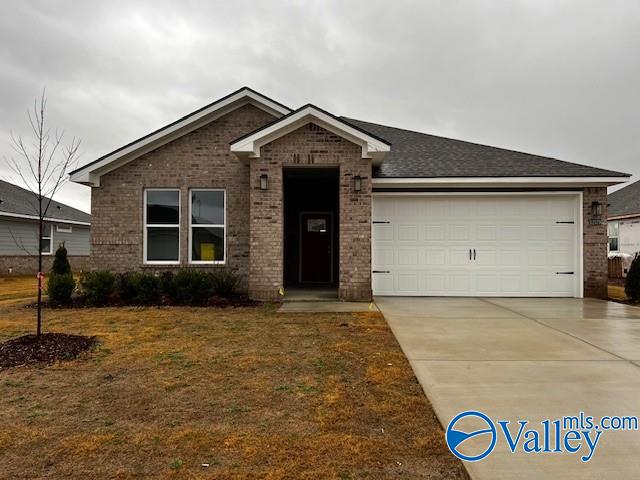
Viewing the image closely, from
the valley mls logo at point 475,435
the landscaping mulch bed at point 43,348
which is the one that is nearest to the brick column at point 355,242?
the landscaping mulch bed at point 43,348

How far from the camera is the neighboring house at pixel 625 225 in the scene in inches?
782

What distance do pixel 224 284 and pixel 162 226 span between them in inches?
102

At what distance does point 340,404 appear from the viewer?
375 centimetres

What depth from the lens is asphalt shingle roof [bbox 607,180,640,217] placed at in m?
20.8

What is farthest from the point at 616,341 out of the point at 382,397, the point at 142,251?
the point at 142,251

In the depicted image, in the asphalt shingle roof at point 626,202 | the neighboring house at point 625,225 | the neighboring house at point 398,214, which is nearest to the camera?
the neighboring house at point 398,214

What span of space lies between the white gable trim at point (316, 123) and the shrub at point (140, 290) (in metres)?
3.79

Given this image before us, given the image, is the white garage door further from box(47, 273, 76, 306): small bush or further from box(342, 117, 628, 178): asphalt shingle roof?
box(47, 273, 76, 306): small bush

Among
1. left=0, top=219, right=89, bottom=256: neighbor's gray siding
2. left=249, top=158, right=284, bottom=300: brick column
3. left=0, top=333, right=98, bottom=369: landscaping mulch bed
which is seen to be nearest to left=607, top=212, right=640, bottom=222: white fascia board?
left=249, top=158, right=284, bottom=300: brick column

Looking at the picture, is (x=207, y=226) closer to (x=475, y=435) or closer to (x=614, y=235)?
(x=475, y=435)

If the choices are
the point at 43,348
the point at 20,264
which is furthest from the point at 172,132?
the point at 20,264

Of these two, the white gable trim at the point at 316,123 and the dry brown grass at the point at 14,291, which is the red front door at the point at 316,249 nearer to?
the white gable trim at the point at 316,123

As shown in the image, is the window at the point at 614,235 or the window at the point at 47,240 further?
the window at the point at 47,240

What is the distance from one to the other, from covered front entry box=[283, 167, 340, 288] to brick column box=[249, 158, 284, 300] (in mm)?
3290
